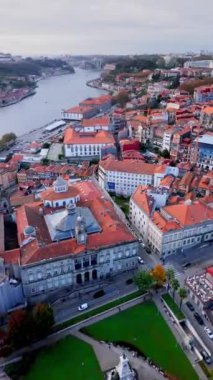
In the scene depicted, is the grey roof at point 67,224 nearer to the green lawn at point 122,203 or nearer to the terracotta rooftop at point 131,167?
the green lawn at point 122,203

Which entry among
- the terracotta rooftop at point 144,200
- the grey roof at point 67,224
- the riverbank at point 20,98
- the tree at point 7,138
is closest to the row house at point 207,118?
the terracotta rooftop at point 144,200

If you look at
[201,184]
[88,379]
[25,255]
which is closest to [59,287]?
[25,255]

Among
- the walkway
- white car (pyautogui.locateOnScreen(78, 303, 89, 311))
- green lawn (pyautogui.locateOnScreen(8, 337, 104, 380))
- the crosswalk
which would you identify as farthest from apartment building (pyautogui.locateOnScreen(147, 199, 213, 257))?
green lawn (pyautogui.locateOnScreen(8, 337, 104, 380))

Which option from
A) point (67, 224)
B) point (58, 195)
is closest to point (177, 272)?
point (67, 224)

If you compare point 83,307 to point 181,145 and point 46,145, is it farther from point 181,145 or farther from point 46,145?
point 46,145

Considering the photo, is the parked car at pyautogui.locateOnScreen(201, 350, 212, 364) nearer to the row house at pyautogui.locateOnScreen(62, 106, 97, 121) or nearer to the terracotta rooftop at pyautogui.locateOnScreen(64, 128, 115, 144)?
the terracotta rooftop at pyautogui.locateOnScreen(64, 128, 115, 144)

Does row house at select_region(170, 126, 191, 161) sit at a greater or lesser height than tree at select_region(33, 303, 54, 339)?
greater
